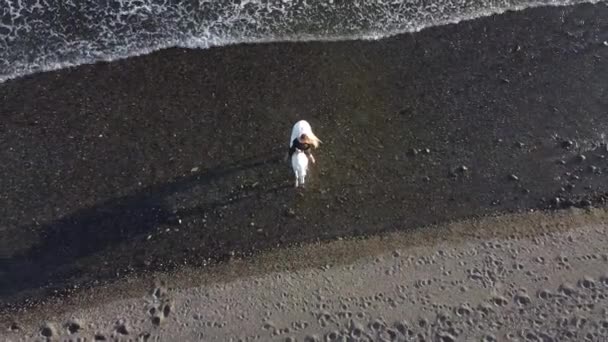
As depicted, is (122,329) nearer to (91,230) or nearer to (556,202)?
(91,230)

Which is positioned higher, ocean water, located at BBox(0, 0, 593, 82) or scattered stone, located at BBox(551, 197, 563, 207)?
ocean water, located at BBox(0, 0, 593, 82)

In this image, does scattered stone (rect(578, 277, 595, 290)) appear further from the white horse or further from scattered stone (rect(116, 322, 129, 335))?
scattered stone (rect(116, 322, 129, 335))

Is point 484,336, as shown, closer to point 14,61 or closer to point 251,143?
point 251,143

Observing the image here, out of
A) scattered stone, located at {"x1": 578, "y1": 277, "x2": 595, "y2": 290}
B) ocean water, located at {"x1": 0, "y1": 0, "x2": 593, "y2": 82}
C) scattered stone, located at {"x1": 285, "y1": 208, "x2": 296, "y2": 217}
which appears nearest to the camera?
scattered stone, located at {"x1": 578, "y1": 277, "x2": 595, "y2": 290}

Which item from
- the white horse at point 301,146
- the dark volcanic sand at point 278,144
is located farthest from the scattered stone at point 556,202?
the white horse at point 301,146

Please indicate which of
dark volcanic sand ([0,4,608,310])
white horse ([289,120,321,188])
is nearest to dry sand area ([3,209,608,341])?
dark volcanic sand ([0,4,608,310])

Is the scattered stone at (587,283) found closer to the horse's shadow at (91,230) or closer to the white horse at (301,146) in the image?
the white horse at (301,146)

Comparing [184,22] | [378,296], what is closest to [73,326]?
[378,296]
